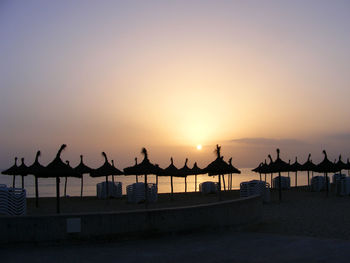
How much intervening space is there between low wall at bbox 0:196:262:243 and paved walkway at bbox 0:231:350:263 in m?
0.20

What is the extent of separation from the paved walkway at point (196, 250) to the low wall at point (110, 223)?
0.20 m

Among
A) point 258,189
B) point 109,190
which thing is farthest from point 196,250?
point 109,190

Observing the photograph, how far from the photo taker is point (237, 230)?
8.89 metres

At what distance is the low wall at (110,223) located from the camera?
7.22 metres

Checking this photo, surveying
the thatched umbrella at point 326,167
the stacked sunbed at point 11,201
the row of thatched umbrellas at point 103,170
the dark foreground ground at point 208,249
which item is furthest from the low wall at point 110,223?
the thatched umbrella at point 326,167

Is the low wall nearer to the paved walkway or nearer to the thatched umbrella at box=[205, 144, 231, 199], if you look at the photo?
the paved walkway

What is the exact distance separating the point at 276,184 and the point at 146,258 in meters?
22.2

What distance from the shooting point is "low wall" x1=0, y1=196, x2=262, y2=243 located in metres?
7.22

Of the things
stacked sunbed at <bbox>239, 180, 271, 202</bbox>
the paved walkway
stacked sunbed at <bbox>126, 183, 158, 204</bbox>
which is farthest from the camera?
stacked sunbed at <bbox>126, 183, 158, 204</bbox>

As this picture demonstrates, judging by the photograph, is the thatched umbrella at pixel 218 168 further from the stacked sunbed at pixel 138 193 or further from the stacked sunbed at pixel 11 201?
the stacked sunbed at pixel 11 201

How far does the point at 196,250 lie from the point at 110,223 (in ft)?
5.77

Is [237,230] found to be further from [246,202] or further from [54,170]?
[54,170]

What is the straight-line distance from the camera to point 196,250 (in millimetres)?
6648

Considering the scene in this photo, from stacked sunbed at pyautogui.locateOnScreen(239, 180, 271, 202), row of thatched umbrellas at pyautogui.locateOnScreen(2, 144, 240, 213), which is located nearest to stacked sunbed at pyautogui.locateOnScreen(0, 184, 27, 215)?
row of thatched umbrellas at pyautogui.locateOnScreen(2, 144, 240, 213)
